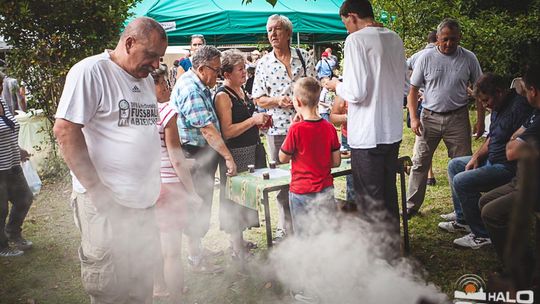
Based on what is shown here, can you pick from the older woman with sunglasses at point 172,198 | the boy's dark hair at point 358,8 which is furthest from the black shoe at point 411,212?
the older woman with sunglasses at point 172,198

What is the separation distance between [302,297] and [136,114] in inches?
74.3

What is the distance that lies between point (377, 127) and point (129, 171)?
6.39ft

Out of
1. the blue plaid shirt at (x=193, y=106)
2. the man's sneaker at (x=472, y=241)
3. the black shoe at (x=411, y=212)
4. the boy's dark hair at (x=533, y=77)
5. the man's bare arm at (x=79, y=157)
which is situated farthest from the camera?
the black shoe at (x=411, y=212)

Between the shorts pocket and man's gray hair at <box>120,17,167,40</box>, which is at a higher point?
man's gray hair at <box>120,17,167,40</box>

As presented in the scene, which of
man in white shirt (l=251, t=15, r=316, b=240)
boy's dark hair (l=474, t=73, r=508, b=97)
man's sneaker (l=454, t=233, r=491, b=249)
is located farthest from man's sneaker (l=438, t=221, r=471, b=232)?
man in white shirt (l=251, t=15, r=316, b=240)

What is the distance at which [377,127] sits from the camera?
3.65m

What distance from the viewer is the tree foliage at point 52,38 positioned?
7160mm

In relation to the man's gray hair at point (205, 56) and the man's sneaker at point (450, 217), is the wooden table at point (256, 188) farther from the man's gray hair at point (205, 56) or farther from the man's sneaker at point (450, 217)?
the man's sneaker at point (450, 217)

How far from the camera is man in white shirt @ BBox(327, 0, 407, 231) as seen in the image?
3557mm

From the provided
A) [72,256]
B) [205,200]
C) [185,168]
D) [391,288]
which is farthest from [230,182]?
[72,256]

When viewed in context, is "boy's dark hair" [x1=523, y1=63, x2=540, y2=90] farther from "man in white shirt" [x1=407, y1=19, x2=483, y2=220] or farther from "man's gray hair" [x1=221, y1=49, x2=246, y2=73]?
"man's gray hair" [x1=221, y1=49, x2=246, y2=73]

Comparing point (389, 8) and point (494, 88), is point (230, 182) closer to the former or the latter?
A: point (494, 88)

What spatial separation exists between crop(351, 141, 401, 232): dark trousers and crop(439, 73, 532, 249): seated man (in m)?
0.95

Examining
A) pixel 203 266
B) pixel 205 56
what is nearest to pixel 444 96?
pixel 205 56
